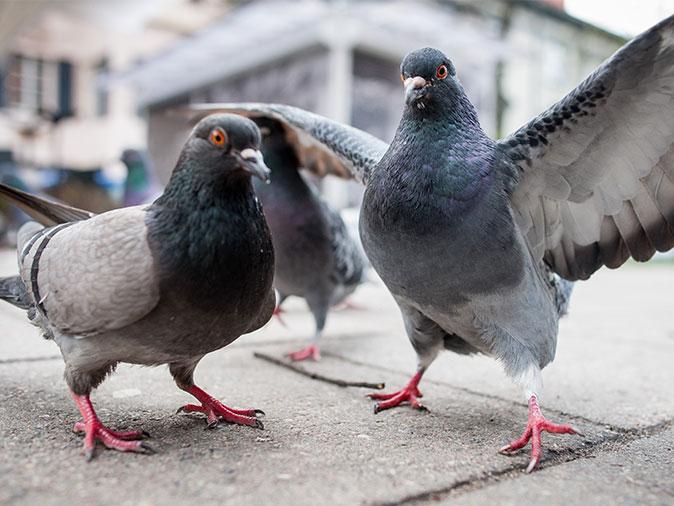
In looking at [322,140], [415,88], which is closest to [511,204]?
[415,88]

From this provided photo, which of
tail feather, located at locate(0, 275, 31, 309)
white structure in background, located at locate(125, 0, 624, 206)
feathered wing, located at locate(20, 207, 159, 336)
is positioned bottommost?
tail feather, located at locate(0, 275, 31, 309)

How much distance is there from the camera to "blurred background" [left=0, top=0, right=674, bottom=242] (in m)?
10.9

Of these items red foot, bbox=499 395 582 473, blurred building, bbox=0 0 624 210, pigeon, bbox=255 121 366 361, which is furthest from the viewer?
blurred building, bbox=0 0 624 210

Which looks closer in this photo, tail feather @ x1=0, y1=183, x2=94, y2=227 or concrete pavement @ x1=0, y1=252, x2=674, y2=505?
concrete pavement @ x1=0, y1=252, x2=674, y2=505

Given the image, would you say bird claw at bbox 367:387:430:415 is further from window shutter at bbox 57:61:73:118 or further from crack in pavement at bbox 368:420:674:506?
window shutter at bbox 57:61:73:118

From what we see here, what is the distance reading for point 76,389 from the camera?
2.18m

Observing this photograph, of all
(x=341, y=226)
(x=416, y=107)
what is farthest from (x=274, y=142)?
(x=416, y=107)

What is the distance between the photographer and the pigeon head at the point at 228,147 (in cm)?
208

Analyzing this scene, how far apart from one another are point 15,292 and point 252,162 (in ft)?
3.94

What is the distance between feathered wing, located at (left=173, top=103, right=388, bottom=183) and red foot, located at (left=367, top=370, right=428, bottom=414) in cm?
95

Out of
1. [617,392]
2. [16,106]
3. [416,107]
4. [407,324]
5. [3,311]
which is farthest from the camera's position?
[16,106]

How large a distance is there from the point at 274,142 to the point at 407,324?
172cm

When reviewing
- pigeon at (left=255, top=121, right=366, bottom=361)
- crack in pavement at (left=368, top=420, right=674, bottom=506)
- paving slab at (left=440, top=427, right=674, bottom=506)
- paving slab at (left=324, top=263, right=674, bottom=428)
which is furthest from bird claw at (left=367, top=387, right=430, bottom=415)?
pigeon at (left=255, top=121, right=366, bottom=361)

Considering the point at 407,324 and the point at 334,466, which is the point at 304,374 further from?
the point at 334,466
